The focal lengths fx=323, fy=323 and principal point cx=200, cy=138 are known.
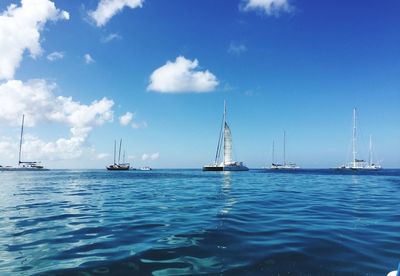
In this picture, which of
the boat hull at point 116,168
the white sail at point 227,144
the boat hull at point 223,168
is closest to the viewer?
the boat hull at point 223,168

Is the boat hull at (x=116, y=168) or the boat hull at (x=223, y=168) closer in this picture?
the boat hull at (x=223, y=168)

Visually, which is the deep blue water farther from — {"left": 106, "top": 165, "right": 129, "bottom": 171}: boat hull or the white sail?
{"left": 106, "top": 165, "right": 129, "bottom": 171}: boat hull

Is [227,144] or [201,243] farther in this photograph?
[227,144]

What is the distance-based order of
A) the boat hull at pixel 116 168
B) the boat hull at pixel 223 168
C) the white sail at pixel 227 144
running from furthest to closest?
the boat hull at pixel 116 168 → the white sail at pixel 227 144 → the boat hull at pixel 223 168

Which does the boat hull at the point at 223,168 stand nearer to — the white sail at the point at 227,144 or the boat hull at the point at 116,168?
the white sail at the point at 227,144

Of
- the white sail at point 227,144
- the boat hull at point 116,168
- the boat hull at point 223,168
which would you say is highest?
the white sail at point 227,144

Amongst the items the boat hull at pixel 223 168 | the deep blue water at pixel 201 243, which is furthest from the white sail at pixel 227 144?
the deep blue water at pixel 201 243

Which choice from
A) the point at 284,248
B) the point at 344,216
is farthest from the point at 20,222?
the point at 344,216

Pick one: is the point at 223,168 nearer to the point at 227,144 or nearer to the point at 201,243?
the point at 227,144

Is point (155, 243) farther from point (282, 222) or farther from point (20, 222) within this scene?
point (20, 222)

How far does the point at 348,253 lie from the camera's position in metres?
9.03

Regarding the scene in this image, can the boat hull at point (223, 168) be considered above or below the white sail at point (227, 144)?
below

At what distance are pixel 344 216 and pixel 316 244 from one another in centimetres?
683

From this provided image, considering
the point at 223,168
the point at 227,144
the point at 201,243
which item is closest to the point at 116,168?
the point at 223,168
